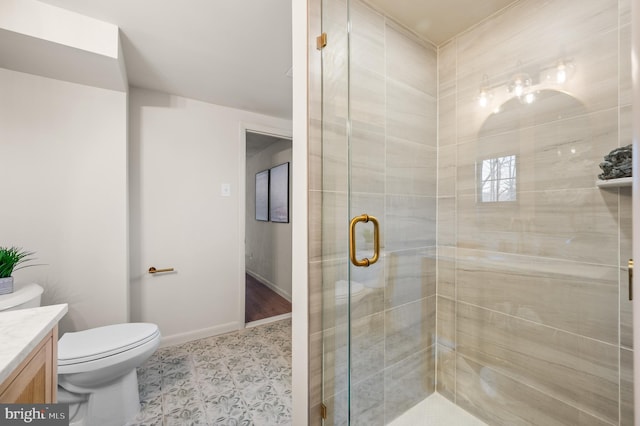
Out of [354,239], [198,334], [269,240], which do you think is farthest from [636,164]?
[269,240]

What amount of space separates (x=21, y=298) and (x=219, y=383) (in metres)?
1.23

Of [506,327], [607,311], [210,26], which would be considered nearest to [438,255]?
[506,327]

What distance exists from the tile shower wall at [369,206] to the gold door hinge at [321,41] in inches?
0.8

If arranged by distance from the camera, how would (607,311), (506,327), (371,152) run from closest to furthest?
(607,311)
(371,152)
(506,327)

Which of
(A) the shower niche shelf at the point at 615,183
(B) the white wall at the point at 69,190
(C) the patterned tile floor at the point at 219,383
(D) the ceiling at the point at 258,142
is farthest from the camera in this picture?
(D) the ceiling at the point at 258,142

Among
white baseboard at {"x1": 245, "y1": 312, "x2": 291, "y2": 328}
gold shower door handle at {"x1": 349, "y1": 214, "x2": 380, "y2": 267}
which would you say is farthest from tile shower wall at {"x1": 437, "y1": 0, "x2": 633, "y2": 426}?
white baseboard at {"x1": 245, "y1": 312, "x2": 291, "y2": 328}

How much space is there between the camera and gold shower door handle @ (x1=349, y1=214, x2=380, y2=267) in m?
1.03

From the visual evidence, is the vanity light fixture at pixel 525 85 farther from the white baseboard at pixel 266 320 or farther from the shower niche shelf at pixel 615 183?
the white baseboard at pixel 266 320

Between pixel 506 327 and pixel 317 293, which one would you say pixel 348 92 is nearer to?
pixel 317 293

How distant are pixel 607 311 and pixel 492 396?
694 mm

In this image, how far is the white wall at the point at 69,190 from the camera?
5.78ft

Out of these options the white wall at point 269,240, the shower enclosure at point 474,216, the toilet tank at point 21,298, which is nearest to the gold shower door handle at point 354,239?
the shower enclosure at point 474,216

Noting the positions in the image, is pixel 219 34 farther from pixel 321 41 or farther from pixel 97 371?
pixel 97 371

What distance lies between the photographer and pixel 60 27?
148 centimetres
